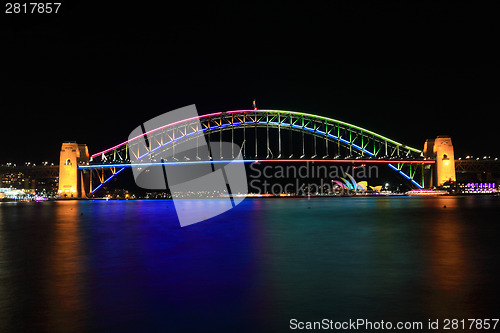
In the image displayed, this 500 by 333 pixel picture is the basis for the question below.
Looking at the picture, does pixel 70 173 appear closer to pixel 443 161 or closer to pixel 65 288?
pixel 443 161

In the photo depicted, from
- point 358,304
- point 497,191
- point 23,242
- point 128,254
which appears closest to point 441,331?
point 358,304

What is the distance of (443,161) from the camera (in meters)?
86.1

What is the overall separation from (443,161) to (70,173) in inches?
2278

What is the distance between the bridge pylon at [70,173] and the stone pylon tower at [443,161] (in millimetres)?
55212

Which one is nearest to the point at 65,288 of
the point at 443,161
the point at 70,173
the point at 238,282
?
the point at 238,282

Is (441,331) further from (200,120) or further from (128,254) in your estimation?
(200,120)

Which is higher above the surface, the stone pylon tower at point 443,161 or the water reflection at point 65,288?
the stone pylon tower at point 443,161

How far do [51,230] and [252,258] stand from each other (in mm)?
13185

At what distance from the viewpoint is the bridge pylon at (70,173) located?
84.3 metres

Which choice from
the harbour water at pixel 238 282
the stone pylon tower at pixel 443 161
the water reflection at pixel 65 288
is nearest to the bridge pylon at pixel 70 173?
the stone pylon tower at pixel 443 161

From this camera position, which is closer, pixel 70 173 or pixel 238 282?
pixel 238 282

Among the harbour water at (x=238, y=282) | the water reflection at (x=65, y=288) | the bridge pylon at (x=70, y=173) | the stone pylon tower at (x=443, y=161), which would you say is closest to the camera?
the water reflection at (x=65, y=288)

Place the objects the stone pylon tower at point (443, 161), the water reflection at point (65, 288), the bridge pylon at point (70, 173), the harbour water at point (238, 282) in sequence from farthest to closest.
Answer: the stone pylon tower at point (443, 161) → the bridge pylon at point (70, 173) → the harbour water at point (238, 282) → the water reflection at point (65, 288)

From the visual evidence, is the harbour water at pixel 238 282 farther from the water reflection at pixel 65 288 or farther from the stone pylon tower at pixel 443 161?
the stone pylon tower at pixel 443 161
